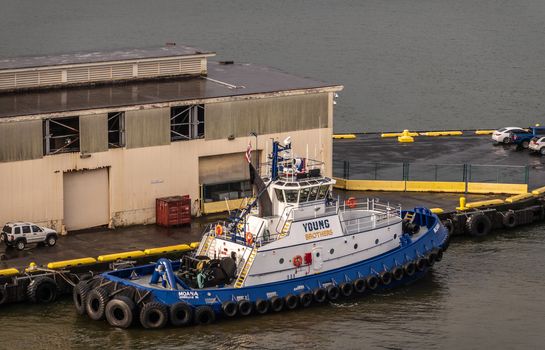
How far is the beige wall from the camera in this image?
193 feet

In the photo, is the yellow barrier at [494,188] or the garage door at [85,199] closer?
the garage door at [85,199]

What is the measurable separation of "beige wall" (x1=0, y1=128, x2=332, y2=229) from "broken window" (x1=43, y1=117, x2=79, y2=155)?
460mm

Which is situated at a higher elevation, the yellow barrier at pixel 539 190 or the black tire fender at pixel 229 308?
the yellow barrier at pixel 539 190

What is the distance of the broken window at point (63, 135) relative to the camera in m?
59.9

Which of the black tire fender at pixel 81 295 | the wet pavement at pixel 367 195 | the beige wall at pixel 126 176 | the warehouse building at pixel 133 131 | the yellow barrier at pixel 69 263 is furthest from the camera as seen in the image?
the warehouse building at pixel 133 131

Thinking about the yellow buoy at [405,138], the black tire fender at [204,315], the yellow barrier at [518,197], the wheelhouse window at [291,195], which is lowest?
the black tire fender at [204,315]

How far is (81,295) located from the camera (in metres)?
51.4

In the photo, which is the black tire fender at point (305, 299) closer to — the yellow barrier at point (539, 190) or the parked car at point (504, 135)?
the yellow barrier at point (539, 190)

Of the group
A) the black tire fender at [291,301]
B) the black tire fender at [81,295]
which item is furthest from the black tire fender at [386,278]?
the black tire fender at [81,295]

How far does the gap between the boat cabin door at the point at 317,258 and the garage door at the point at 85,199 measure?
1225 cm

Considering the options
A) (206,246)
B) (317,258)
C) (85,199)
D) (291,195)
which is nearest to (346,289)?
(317,258)

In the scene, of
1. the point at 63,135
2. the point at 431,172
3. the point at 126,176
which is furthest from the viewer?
the point at 431,172

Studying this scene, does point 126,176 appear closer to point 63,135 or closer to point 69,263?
point 63,135

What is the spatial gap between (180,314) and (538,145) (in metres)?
32.9
